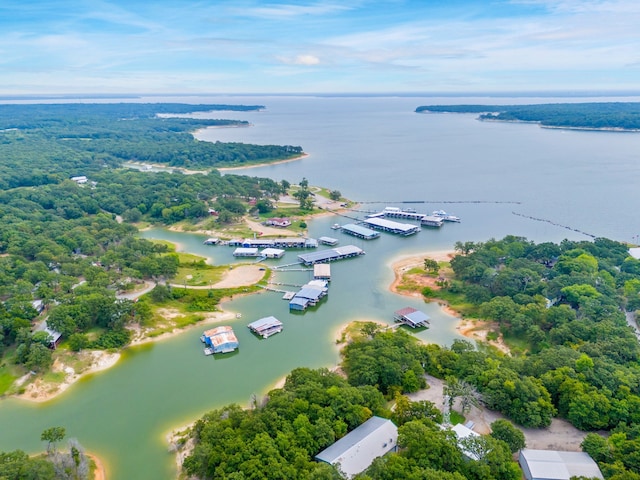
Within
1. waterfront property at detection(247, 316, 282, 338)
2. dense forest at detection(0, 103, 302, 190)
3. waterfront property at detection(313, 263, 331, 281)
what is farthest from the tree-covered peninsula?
waterfront property at detection(313, 263, 331, 281)

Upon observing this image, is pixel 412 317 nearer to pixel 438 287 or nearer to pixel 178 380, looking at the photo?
pixel 438 287

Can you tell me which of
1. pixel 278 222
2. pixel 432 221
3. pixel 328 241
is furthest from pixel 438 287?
pixel 278 222

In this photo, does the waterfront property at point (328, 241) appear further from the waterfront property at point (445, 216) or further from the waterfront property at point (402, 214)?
the waterfront property at point (445, 216)

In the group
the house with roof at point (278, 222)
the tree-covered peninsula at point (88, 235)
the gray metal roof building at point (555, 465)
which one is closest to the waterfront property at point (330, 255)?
the house with roof at point (278, 222)

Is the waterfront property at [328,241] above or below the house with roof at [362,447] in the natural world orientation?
below

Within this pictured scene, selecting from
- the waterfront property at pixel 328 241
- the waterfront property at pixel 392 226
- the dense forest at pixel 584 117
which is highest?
the dense forest at pixel 584 117
